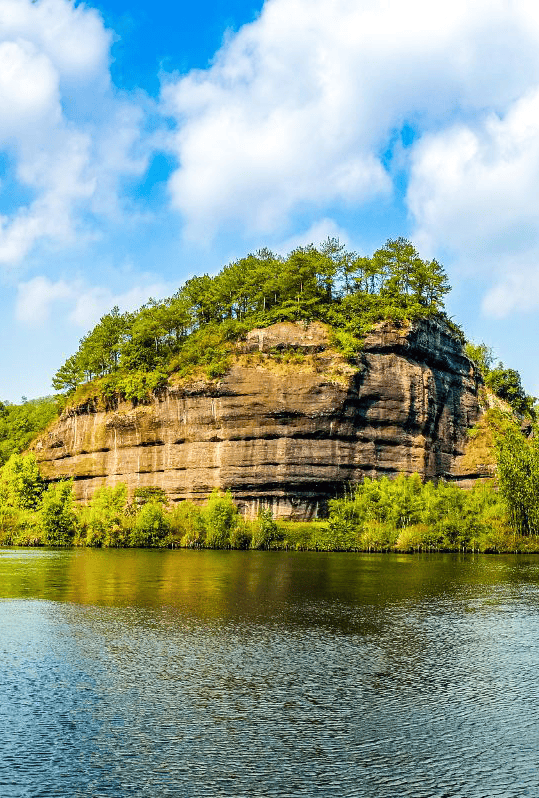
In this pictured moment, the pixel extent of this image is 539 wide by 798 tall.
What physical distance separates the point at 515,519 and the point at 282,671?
6625 cm

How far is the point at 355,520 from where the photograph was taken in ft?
296

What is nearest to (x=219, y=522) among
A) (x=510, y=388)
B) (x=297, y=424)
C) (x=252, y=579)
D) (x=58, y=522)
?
(x=297, y=424)

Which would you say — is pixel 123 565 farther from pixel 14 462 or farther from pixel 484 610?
pixel 14 462

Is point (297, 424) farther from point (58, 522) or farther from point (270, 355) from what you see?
point (58, 522)

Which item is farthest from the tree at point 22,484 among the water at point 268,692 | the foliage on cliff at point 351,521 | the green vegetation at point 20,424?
the water at point 268,692

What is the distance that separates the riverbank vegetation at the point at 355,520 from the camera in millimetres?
85062

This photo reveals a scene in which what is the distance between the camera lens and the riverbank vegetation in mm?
85062

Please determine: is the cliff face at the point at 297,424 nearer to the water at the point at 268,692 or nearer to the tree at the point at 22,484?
the tree at the point at 22,484

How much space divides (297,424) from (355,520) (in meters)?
15.1

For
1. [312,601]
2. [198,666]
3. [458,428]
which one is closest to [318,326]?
[458,428]

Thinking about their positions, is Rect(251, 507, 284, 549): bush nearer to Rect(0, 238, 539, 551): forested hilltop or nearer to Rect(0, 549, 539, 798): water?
Rect(0, 238, 539, 551): forested hilltop

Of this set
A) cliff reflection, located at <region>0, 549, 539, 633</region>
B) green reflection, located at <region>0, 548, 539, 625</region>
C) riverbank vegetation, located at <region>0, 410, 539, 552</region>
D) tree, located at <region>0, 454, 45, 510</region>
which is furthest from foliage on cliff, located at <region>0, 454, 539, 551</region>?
tree, located at <region>0, 454, 45, 510</region>

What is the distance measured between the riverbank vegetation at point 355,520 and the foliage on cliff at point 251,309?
19.2m

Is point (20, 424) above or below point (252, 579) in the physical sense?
above
